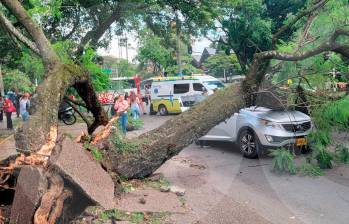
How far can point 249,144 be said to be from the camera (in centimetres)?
1059

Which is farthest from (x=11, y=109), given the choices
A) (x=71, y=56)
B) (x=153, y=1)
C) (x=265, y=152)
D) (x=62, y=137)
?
(x=62, y=137)

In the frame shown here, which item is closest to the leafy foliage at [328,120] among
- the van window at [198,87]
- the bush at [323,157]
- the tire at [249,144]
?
the bush at [323,157]

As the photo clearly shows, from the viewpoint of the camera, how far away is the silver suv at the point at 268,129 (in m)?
9.94

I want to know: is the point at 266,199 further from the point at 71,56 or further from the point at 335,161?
the point at 71,56

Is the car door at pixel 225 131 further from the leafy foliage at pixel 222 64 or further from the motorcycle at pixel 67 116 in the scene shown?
the leafy foliage at pixel 222 64

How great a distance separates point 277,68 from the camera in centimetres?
883

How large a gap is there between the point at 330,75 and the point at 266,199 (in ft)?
11.4

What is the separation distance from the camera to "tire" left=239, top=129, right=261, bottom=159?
10369mm

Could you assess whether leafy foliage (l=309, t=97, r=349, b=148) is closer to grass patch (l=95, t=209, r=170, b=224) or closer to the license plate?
the license plate

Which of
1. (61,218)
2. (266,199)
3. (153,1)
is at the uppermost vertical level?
(153,1)

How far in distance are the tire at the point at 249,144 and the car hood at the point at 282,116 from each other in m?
0.54

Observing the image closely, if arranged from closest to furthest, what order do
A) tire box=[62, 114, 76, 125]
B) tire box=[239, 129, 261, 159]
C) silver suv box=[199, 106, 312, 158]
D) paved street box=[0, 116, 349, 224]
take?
paved street box=[0, 116, 349, 224] < silver suv box=[199, 106, 312, 158] < tire box=[239, 129, 261, 159] < tire box=[62, 114, 76, 125]

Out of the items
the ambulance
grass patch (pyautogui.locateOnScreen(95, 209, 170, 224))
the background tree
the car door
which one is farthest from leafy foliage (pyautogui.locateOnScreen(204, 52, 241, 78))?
grass patch (pyautogui.locateOnScreen(95, 209, 170, 224))

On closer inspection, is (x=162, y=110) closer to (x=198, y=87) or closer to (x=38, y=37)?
(x=198, y=87)
